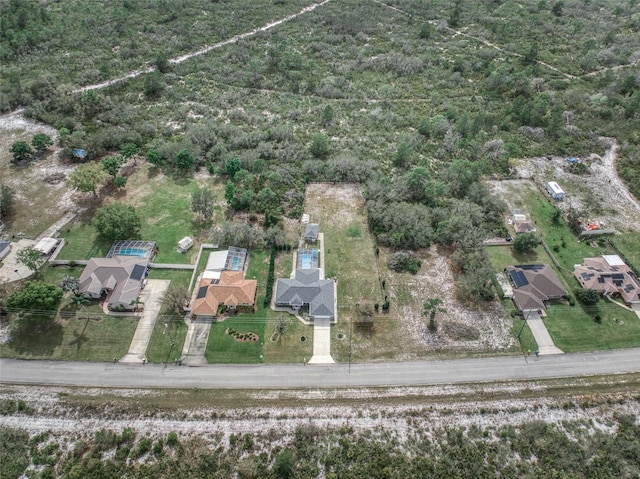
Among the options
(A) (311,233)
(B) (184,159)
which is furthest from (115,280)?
(A) (311,233)

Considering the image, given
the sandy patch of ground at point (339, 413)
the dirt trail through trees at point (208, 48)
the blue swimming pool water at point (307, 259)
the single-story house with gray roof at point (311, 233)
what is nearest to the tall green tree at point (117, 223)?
the sandy patch of ground at point (339, 413)

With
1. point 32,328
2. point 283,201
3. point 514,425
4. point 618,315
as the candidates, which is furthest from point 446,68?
point 32,328

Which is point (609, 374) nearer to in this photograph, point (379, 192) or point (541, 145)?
point (379, 192)

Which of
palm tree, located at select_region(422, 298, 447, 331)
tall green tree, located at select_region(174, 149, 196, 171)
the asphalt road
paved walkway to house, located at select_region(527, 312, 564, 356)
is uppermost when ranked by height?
tall green tree, located at select_region(174, 149, 196, 171)

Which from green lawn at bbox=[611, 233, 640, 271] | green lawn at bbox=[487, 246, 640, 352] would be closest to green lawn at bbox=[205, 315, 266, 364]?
green lawn at bbox=[487, 246, 640, 352]

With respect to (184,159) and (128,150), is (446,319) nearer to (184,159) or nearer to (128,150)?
(184,159)

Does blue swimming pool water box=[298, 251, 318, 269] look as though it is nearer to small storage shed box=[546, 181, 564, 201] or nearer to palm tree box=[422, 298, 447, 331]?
palm tree box=[422, 298, 447, 331]
